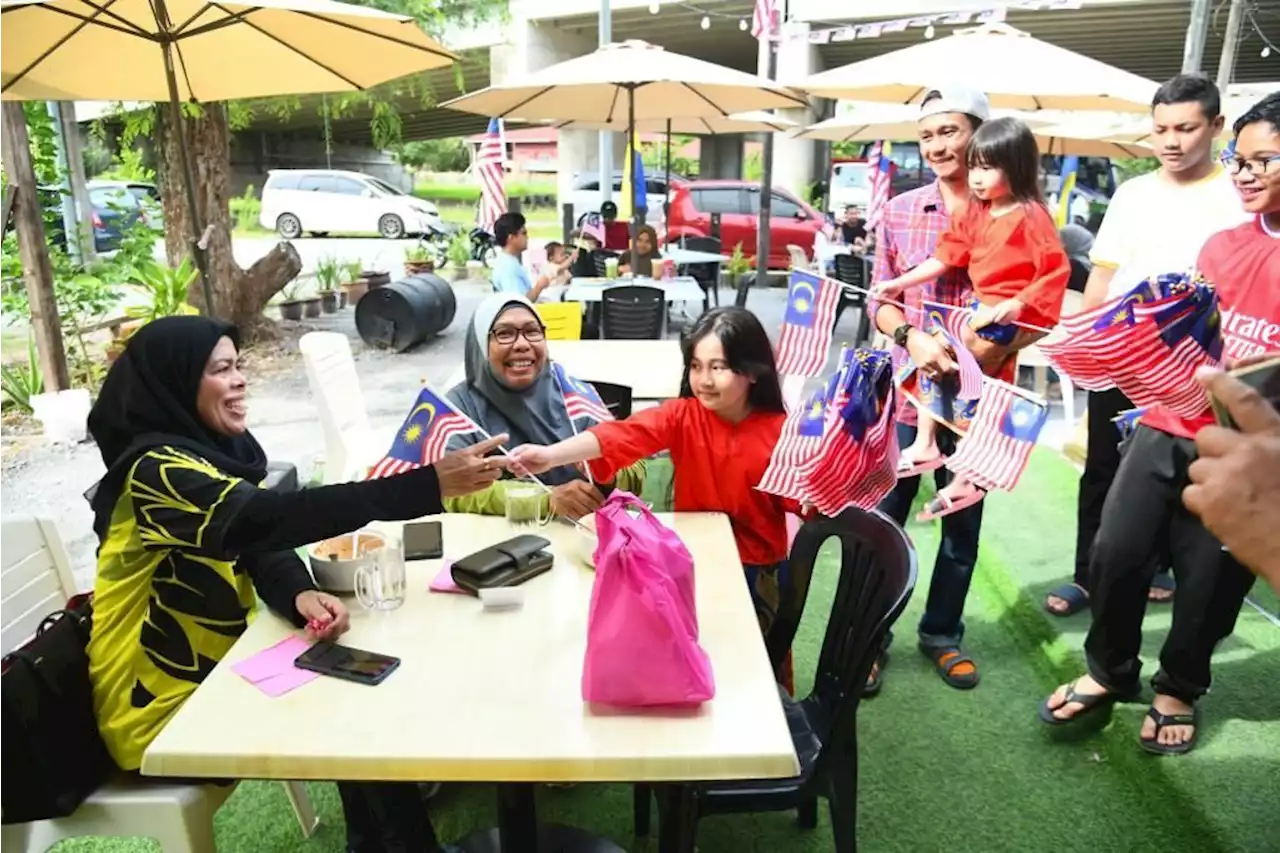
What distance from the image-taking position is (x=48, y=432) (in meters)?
5.47

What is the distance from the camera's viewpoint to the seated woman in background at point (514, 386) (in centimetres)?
265

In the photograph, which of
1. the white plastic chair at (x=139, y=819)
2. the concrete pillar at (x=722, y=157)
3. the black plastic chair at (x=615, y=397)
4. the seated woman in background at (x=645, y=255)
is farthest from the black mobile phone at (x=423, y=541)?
the concrete pillar at (x=722, y=157)

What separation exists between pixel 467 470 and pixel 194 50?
2.76 metres

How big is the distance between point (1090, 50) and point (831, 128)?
12.4m

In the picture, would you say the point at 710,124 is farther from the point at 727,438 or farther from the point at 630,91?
the point at 727,438

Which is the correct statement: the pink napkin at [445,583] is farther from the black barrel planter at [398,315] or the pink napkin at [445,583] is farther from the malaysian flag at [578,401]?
the black barrel planter at [398,315]

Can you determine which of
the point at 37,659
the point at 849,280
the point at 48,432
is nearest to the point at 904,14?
the point at 849,280

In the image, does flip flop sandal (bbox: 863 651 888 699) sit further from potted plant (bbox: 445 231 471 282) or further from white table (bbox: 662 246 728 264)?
potted plant (bbox: 445 231 471 282)

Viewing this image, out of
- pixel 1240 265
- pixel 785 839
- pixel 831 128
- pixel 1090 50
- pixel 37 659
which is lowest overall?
pixel 785 839

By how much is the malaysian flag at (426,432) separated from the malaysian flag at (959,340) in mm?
1342

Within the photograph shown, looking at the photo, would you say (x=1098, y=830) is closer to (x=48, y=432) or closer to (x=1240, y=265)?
(x=1240, y=265)

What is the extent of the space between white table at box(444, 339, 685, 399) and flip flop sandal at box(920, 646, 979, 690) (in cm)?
140

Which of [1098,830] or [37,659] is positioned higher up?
[37,659]

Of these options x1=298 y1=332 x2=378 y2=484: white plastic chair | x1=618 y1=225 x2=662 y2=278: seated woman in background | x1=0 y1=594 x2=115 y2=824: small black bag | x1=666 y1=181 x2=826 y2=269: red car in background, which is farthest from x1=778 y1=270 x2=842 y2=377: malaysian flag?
x1=666 y1=181 x2=826 y2=269: red car in background
